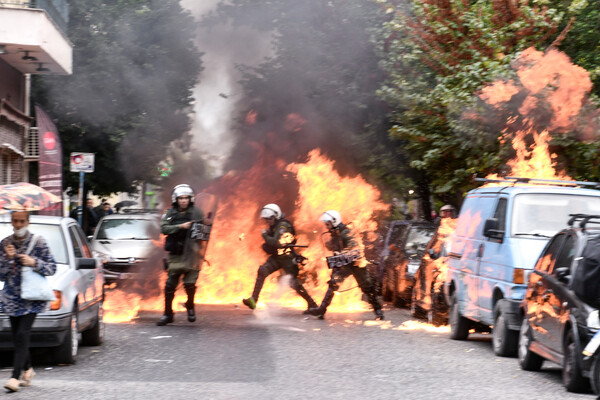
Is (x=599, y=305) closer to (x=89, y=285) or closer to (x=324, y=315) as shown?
(x=89, y=285)

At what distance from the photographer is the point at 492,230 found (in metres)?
11.8

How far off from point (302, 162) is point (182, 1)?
338 inches

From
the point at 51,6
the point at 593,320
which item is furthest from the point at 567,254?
the point at 51,6

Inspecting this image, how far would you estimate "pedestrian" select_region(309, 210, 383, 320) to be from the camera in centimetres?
1557

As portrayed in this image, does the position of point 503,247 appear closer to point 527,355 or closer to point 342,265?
point 527,355

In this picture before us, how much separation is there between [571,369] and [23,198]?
4.87m

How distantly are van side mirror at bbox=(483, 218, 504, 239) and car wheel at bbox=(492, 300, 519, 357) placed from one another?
801 millimetres

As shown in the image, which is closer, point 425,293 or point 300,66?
point 425,293

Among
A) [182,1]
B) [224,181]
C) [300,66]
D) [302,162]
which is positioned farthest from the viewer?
[182,1]

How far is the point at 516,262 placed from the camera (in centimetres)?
1120

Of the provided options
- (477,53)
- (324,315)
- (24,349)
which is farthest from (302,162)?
→ (24,349)

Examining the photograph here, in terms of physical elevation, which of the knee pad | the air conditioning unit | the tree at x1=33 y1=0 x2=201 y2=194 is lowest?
the knee pad

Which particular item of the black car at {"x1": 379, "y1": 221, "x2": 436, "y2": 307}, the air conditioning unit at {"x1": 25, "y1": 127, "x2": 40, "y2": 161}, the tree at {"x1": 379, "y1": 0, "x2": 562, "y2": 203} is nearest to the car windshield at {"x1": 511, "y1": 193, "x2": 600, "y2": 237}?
the tree at {"x1": 379, "y1": 0, "x2": 562, "y2": 203}

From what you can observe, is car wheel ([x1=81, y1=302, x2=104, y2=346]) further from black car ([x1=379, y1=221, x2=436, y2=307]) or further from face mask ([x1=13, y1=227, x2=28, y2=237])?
black car ([x1=379, y1=221, x2=436, y2=307])
